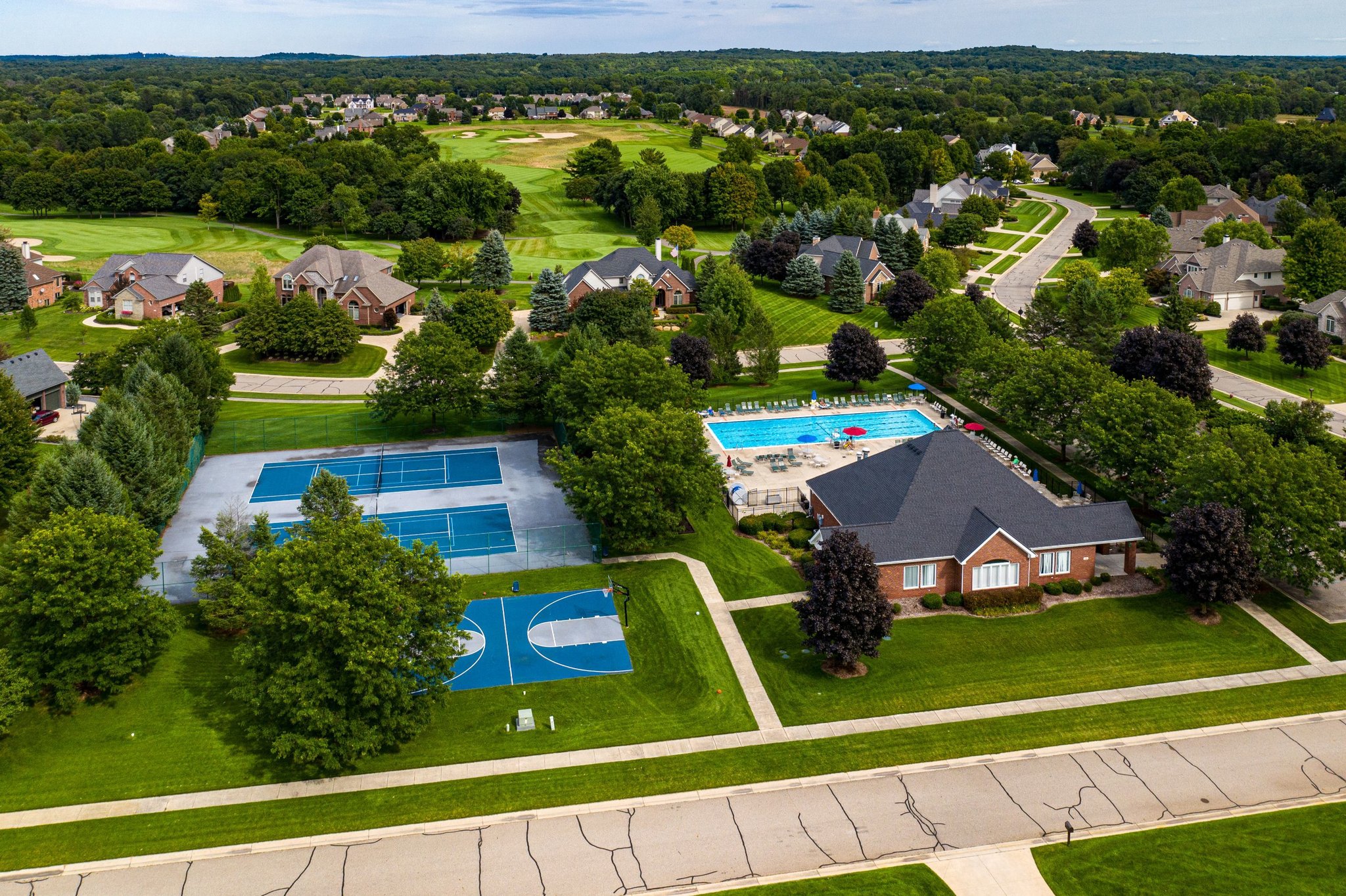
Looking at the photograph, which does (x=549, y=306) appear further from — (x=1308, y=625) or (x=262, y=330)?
(x=1308, y=625)

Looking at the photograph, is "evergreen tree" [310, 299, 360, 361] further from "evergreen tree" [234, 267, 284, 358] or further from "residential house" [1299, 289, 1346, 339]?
"residential house" [1299, 289, 1346, 339]

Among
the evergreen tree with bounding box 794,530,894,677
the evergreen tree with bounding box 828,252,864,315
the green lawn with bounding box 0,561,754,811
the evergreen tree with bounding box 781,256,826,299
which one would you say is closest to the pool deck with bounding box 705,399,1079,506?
the evergreen tree with bounding box 794,530,894,677

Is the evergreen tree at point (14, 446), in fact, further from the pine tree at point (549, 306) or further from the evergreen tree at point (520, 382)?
the pine tree at point (549, 306)

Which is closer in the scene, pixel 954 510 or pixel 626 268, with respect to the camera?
pixel 954 510

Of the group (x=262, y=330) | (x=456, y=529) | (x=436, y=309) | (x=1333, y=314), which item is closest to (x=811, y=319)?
(x=436, y=309)

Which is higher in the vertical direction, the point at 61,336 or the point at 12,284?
the point at 12,284
